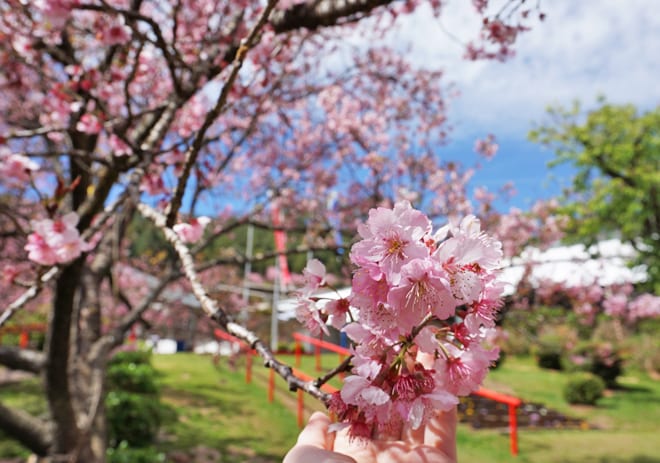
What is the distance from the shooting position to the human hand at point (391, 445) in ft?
3.36

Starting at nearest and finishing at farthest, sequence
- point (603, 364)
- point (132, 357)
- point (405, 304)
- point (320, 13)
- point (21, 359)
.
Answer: point (405, 304)
point (320, 13)
point (21, 359)
point (132, 357)
point (603, 364)

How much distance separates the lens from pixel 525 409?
962cm

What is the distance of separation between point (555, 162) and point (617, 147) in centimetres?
277

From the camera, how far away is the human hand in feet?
3.36

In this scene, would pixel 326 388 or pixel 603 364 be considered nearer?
pixel 326 388

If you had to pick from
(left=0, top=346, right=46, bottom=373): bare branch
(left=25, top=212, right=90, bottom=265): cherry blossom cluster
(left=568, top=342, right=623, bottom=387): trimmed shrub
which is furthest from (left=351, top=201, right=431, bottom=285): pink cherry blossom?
(left=568, top=342, right=623, bottom=387): trimmed shrub

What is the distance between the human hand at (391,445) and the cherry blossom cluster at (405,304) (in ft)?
0.60

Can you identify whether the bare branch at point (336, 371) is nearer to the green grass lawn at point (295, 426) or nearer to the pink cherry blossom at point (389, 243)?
the pink cherry blossom at point (389, 243)

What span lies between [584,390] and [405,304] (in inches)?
483

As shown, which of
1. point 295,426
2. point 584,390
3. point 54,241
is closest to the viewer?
point 54,241

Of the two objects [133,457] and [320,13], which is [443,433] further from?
[133,457]

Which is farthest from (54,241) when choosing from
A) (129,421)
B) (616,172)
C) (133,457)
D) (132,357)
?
(616,172)

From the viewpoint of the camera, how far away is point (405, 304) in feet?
2.63

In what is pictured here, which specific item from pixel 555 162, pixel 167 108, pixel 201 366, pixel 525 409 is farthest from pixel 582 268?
pixel 555 162
